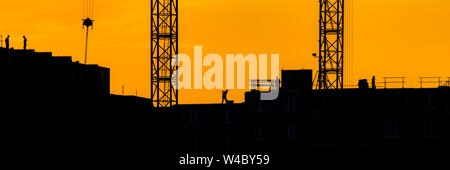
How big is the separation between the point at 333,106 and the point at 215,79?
3262 cm

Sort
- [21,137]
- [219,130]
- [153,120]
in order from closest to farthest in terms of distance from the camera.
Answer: [21,137] → [219,130] → [153,120]

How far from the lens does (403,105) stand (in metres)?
114

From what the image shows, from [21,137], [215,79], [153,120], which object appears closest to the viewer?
[21,137]

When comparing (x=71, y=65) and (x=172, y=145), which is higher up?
(x=71, y=65)

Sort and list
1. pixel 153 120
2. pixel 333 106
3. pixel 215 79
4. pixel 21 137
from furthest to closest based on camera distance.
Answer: pixel 215 79
pixel 153 120
pixel 333 106
pixel 21 137

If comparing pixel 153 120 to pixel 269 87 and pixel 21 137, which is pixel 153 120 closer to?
pixel 269 87

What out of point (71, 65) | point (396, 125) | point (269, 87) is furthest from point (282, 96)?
point (71, 65)

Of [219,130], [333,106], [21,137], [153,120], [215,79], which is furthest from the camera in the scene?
[215,79]

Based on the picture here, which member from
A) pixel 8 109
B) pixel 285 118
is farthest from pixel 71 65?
pixel 285 118

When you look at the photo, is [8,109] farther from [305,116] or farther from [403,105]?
[403,105]

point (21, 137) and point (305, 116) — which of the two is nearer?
point (21, 137)

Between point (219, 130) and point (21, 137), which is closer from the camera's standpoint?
→ point (21, 137)

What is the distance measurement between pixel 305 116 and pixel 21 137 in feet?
90.2

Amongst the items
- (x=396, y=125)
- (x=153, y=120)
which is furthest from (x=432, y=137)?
(x=153, y=120)
